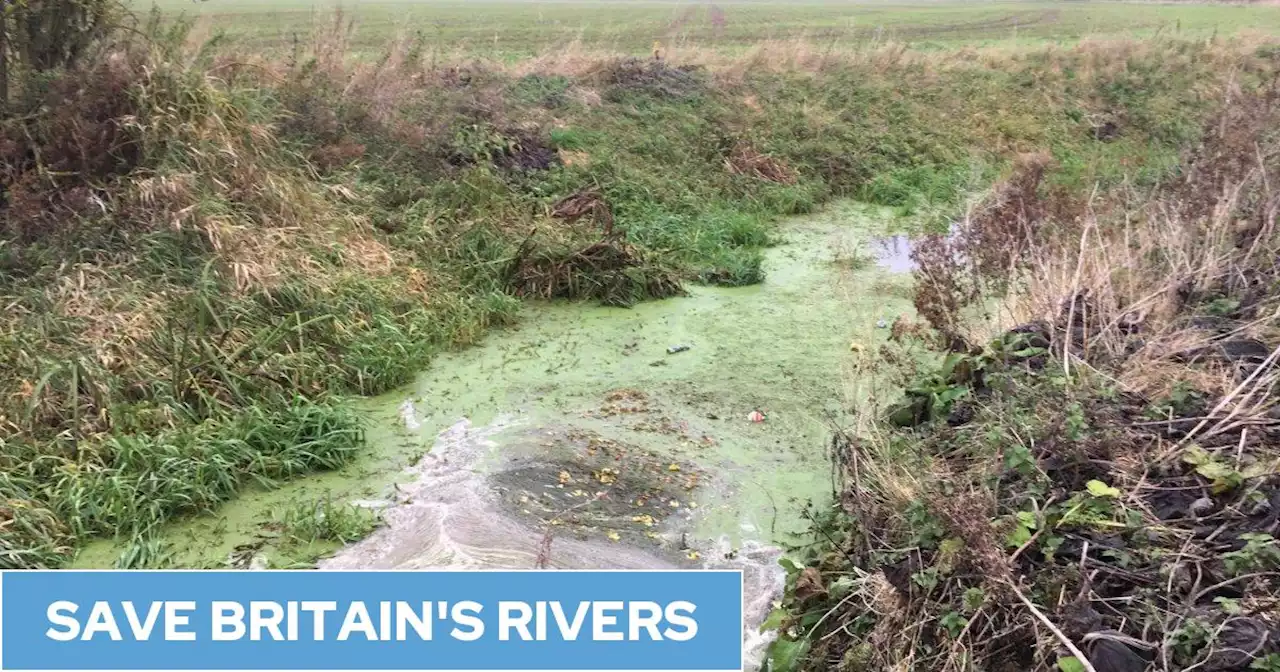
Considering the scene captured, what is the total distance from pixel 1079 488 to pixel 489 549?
225 centimetres

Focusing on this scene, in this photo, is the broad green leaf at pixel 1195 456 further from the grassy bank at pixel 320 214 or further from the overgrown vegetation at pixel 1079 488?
the grassy bank at pixel 320 214

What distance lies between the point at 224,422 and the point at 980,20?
30.1 metres

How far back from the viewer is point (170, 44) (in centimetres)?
A: 715

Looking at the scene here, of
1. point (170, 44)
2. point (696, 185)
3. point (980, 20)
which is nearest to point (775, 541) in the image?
point (170, 44)

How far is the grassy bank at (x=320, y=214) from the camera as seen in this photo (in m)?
4.62

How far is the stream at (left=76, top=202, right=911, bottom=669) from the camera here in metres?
4.05

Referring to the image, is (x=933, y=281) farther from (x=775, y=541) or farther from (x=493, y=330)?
(x=493, y=330)

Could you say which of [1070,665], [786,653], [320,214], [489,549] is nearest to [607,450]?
[489,549]

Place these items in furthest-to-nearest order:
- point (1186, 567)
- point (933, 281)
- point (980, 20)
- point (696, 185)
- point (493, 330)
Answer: point (980, 20)
point (696, 185)
point (493, 330)
point (933, 281)
point (1186, 567)

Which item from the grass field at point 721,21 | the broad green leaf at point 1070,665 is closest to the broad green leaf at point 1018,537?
the broad green leaf at point 1070,665

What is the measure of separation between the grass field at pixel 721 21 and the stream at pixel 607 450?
7914mm

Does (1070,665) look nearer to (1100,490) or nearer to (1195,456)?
(1100,490)

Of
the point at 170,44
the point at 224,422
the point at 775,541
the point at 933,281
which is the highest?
the point at 170,44

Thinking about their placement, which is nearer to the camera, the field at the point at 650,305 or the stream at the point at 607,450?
the field at the point at 650,305
